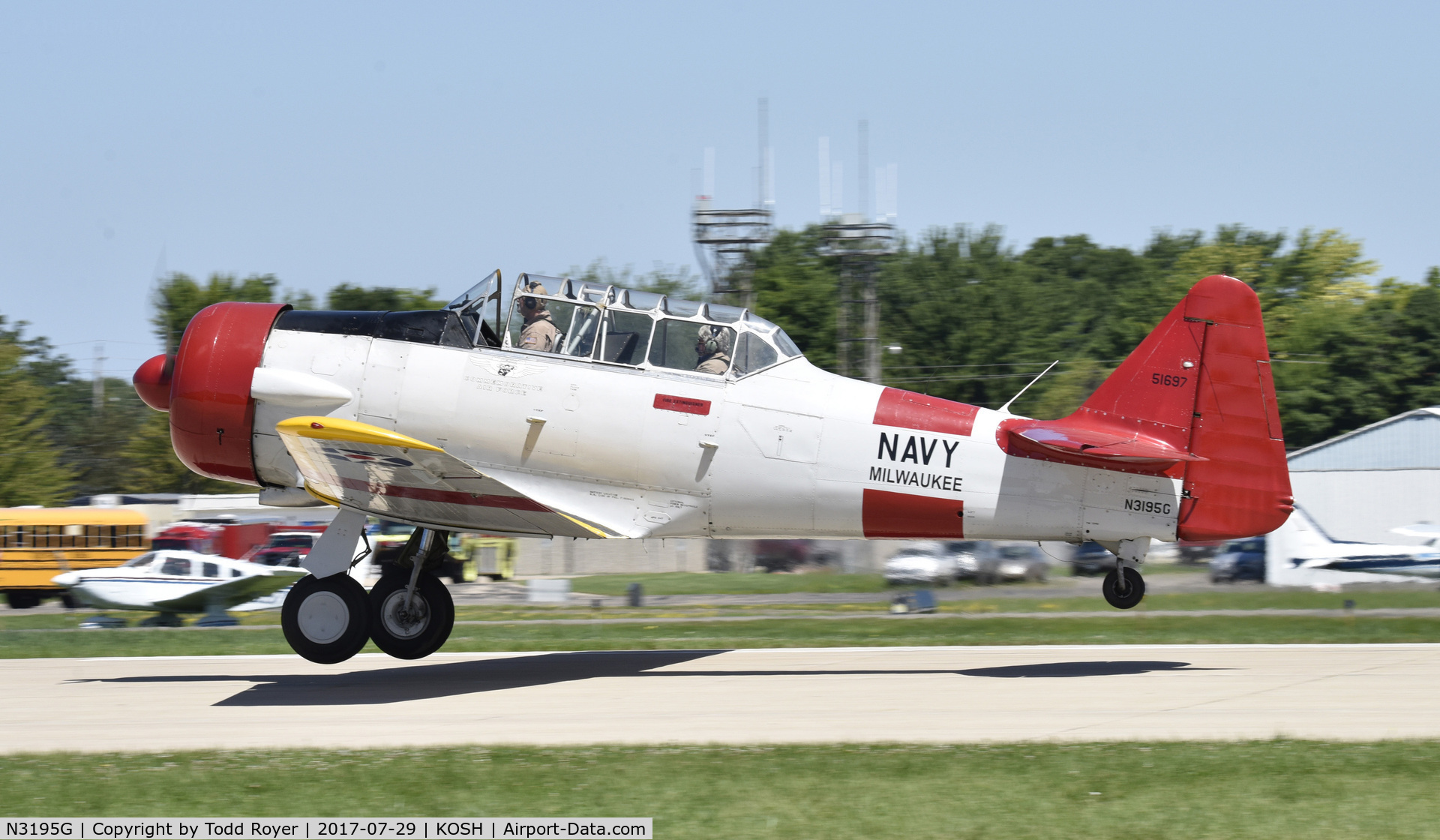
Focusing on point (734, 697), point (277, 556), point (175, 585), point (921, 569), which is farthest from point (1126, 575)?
point (277, 556)

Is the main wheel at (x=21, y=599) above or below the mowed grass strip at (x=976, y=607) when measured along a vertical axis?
below

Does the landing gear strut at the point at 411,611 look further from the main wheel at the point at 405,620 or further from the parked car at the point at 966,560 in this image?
the parked car at the point at 966,560

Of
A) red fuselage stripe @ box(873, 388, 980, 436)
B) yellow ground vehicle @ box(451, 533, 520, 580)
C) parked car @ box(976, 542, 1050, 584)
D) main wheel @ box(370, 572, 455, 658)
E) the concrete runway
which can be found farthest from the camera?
yellow ground vehicle @ box(451, 533, 520, 580)

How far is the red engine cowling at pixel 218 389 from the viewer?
37.1 ft

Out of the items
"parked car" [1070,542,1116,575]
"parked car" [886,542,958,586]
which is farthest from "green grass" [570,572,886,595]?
"parked car" [1070,542,1116,575]

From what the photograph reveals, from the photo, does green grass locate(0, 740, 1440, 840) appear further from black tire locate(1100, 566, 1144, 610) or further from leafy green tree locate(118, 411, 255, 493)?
leafy green tree locate(118, 411, 255, 493)

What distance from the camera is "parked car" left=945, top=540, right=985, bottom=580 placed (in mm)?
23812

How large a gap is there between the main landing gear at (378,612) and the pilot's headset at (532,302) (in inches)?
94.8

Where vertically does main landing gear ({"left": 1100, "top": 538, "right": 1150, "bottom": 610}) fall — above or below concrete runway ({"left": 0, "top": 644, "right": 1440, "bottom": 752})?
above

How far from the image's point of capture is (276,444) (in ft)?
37.4

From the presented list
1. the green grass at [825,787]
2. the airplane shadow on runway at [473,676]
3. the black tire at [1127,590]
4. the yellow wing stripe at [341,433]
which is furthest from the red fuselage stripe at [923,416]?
the yellow wing stripe at [341,433]

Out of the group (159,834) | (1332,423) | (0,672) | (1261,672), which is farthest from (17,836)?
(1332,423)

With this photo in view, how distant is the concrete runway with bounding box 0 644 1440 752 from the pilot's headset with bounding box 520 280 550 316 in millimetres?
3530

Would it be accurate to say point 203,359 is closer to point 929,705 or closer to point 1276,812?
point 929,705
